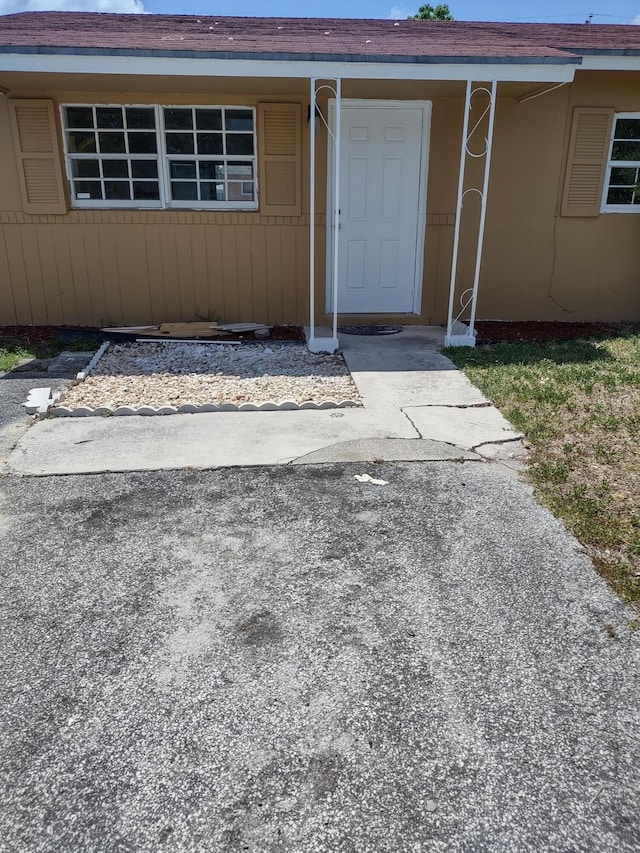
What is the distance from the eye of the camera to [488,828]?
1.89 m

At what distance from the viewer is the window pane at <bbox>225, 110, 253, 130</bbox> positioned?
7.52 m

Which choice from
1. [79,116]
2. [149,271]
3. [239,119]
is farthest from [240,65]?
[149,271]

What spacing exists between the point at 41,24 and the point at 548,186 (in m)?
6.34

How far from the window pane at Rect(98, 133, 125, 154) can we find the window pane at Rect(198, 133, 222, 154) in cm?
90

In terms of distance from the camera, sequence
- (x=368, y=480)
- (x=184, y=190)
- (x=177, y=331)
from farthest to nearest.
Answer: (x=184, y=190), (x=177, y=331), (x=368, y=480)

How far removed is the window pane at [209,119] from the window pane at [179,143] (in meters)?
0.18

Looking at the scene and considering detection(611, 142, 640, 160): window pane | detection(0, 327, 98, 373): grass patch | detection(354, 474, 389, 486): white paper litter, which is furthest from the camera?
detection(611, 142, 640, 160): window pane

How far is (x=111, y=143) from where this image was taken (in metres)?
7.58

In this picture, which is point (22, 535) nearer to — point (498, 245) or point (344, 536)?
point (344, 536)

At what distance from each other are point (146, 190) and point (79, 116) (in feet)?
3.52

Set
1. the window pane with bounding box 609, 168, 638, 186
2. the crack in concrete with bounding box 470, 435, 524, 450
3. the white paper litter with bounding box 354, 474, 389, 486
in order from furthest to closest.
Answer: the window pane with bounding box 609, 168, 638, 186
the crack in concrete with bounding box 470, 435, 524, 450
the white paper litter with bounding box 354, 474, 389, 486

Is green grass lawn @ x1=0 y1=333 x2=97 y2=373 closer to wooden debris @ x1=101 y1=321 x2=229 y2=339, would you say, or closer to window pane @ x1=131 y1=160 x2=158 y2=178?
wooden debris @ x1=101 y1=321 x2=229 y2=339

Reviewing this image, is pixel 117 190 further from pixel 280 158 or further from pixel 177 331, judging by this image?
pixel 280 158

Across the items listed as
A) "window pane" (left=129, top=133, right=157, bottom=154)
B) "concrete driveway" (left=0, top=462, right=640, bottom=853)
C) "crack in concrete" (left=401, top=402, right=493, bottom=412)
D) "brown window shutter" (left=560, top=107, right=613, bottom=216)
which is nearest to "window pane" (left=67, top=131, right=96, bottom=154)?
"window pane" (left=129, top=133, right=157, bottom=154)
